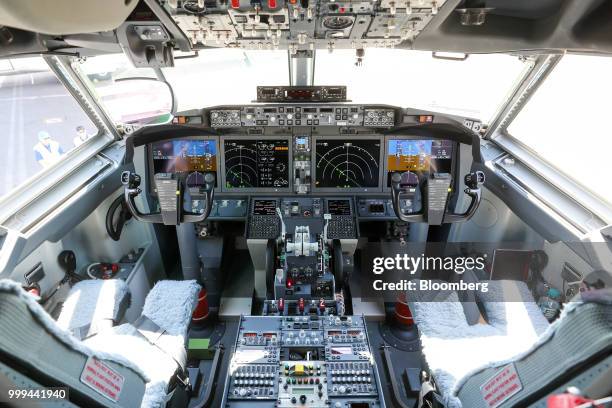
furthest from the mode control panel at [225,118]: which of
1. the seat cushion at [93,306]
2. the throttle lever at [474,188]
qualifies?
the throttle lever at [474,188]

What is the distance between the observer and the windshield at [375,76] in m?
3.12

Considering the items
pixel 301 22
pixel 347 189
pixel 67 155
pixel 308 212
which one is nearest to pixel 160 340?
pixel 308 212

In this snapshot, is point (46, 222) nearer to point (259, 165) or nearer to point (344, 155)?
point (259, 165)

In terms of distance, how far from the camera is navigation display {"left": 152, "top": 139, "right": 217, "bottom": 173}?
3.48 metres

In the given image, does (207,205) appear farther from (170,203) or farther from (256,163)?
(256,163)

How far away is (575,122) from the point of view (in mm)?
2965

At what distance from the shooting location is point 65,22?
2.57 feet

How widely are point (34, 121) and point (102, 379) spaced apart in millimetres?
3961

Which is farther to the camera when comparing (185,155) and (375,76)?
(375,76)

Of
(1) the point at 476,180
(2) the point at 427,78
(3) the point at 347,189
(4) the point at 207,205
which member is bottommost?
(3) the point at 347,189

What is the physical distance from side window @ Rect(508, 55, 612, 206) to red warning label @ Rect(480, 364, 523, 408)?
62.9 inches

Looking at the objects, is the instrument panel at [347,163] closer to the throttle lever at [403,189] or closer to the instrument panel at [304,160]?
the instrument panel at [304,160]

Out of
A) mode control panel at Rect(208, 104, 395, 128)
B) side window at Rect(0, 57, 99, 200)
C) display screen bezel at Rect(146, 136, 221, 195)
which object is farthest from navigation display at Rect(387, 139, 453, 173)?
side window at Rect(0, 57, 99, 200)

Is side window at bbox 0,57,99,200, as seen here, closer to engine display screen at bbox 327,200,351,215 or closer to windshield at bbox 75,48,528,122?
windshield at bbox 75,48,528,122
